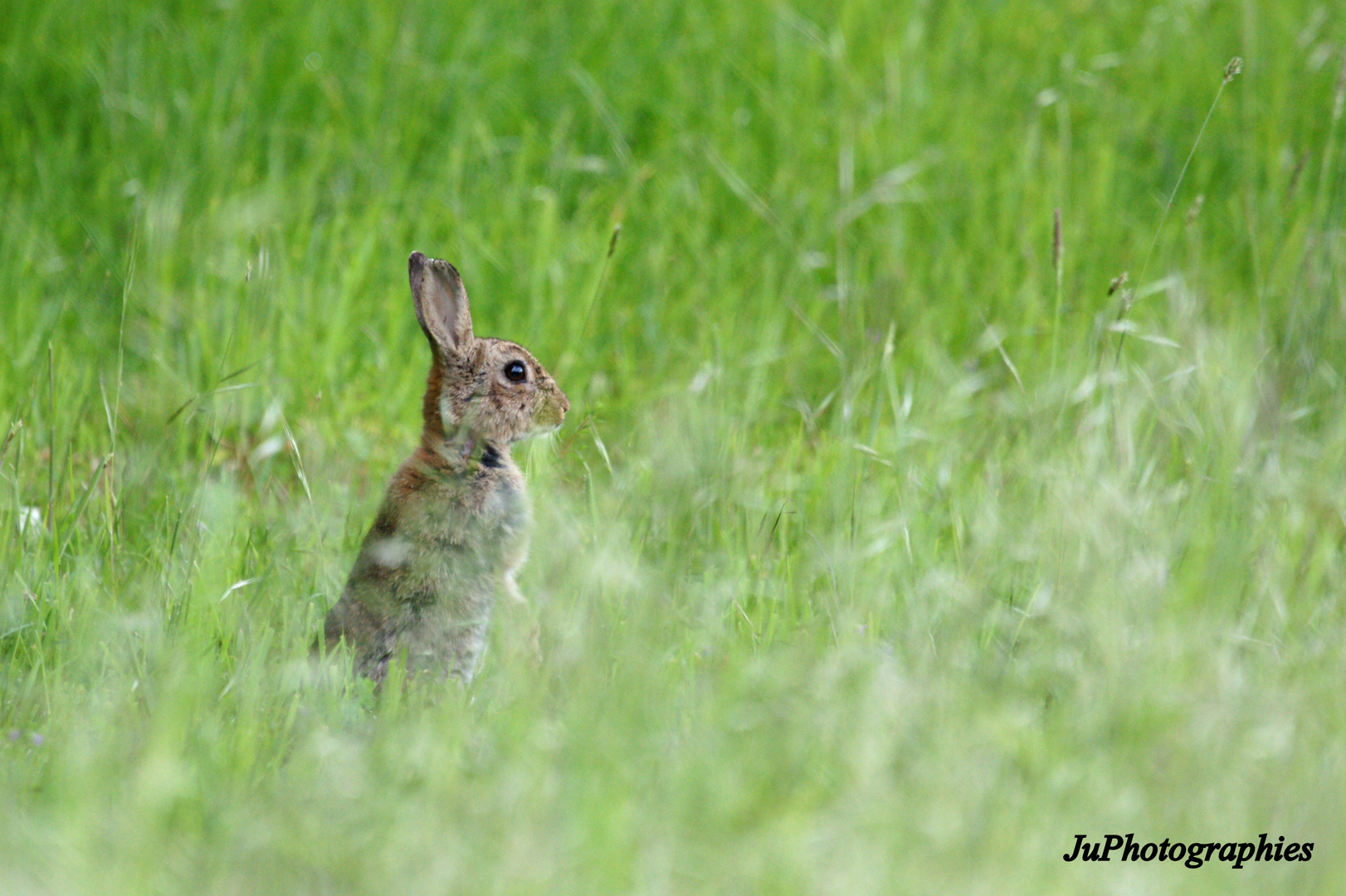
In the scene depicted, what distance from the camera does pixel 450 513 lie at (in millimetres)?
3807

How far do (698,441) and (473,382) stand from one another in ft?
2.58

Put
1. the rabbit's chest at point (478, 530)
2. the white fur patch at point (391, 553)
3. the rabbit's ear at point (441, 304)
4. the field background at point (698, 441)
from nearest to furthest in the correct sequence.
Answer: the field background at point (698, 441)
the white fur patch at point (391, 553)
the rabbit's chest at point (478, 530)
the rabbit's ear at point (441, 304)

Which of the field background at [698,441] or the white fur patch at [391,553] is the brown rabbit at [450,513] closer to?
the white fur patch at [391,553]

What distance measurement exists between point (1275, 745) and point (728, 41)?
5.34 metres

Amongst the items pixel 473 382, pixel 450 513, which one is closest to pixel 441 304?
pixel 473 382

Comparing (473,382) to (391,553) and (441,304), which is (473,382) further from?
(391,553)

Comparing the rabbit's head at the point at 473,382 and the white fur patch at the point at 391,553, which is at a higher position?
the rabbit's head at the point at 473,382

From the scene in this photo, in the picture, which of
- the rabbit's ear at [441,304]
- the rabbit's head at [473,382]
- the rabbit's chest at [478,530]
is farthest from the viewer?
the rabbit's head at [473,382]

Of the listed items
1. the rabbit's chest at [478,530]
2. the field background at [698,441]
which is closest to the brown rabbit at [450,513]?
the rabbit's chest at [478,530]

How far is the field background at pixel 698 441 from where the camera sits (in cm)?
250

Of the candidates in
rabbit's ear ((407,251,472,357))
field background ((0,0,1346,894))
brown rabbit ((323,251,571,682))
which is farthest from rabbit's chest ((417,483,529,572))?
rabbit's ear ((407,251,472,357))

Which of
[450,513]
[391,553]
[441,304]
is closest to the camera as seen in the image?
[391,553]

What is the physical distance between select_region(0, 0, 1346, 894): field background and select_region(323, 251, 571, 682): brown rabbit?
0.53ft

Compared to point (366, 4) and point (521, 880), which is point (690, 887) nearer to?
point (521, 880)
